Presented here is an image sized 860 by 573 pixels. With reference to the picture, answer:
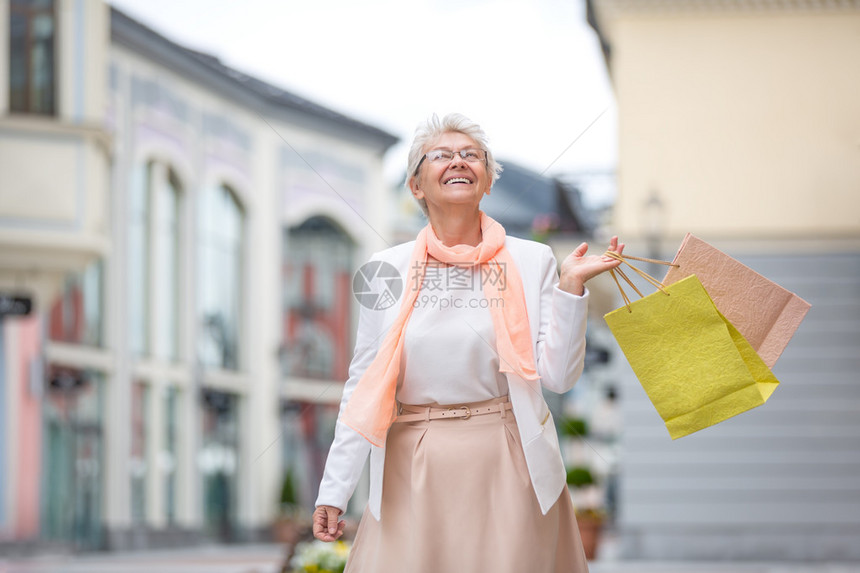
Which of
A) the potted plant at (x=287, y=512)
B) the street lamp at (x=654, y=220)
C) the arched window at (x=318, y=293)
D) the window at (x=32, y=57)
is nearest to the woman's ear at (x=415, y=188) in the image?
the street lamp at (x=654, y=220)

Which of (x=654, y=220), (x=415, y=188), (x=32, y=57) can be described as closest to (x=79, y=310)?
(x=32, y=57)

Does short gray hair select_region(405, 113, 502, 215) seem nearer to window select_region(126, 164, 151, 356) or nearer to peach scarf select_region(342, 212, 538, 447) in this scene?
peach scarf select_region(342, 212, 538, 447)

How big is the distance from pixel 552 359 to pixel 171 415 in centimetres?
1783

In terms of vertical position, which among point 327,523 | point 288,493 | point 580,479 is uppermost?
point 327,523

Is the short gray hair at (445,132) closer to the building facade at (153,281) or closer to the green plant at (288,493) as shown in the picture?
the building facade at (153,281)

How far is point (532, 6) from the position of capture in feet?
12.3

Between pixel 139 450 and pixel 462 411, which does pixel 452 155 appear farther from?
pixel 139 450

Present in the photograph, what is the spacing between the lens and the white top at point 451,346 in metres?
2.97

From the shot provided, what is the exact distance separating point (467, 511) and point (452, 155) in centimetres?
83

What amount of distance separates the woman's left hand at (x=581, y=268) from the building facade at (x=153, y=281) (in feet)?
23.1

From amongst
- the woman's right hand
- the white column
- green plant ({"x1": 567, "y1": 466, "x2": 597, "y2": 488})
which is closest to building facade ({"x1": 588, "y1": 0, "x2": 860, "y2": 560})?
green plant ({"x1": 567, "y1": 466, "x2": 597, "y2": 488})

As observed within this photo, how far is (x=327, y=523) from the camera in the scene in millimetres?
3055

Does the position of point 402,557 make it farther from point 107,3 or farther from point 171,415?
point 171,415

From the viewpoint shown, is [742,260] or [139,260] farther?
[139,260]
